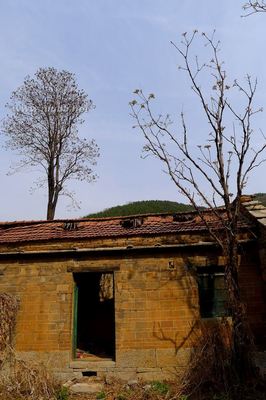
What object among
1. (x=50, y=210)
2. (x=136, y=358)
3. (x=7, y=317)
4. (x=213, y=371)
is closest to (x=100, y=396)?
(x=136, y=358)

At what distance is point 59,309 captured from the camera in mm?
9594

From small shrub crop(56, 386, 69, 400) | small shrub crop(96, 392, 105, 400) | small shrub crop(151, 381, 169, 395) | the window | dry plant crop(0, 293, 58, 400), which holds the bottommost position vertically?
small shrub crop(96, 392, 105, 400)

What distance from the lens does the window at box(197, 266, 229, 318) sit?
30.4ft

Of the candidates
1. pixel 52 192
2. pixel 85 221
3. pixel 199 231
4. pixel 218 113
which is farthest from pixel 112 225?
pixel 52 192

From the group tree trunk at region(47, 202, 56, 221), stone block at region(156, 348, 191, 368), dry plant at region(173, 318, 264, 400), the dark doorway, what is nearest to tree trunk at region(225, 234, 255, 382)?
dry plant at region(173, 318, 264, 400)

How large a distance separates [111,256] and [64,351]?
8.69ft

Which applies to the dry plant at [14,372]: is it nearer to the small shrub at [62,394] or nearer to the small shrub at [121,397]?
the small shrub at [62,394]

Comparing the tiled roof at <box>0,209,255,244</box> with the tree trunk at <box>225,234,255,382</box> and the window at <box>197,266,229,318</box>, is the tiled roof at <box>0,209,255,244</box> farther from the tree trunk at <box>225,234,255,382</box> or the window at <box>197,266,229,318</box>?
the tree trunk at <box>225,234,255,382</box>

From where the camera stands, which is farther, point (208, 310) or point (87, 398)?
point (208, 310)

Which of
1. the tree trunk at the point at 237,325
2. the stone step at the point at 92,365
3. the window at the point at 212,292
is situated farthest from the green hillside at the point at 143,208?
the tree trunk at the point at 237,325

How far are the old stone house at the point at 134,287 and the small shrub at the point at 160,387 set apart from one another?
282 mm

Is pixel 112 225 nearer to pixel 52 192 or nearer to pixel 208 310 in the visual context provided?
pixel 208 310

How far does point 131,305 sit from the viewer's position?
30.8ft

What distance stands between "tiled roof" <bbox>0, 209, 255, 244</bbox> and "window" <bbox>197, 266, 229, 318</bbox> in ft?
3.77
